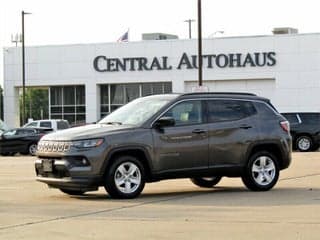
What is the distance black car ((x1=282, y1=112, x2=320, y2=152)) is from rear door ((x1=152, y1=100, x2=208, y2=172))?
20.7 m

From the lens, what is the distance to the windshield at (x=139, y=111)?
548 inches

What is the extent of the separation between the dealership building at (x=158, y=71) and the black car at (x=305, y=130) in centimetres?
1609

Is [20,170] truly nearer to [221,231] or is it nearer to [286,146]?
[286,146]

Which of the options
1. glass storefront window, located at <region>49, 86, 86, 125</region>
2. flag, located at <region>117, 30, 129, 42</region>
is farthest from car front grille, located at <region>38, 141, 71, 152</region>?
flag, located at <region>117, 30, 129, 42</region>

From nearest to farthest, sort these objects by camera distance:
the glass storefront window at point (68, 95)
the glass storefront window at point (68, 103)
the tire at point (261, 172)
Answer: the tire at point (261, 172), the glass storefront window at point (68, 103), the glass storefront window at point (68, 95)

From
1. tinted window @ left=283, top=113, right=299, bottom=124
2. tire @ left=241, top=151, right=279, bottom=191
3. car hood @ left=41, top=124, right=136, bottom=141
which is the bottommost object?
tire @ left=241, top=151, right=279, bottom=191

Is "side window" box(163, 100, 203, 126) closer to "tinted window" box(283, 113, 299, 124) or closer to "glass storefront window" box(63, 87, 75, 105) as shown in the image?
"tinted window" box(283, 113, 299, 124)

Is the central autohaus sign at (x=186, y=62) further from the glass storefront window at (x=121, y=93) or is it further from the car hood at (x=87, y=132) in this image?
the car hood at (x=87, y=132)

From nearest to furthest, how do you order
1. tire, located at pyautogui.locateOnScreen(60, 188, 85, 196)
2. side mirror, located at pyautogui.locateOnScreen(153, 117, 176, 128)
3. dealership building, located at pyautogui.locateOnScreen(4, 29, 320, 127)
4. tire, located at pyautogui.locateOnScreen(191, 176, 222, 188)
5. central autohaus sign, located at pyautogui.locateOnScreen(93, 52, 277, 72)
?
side mirror, located at pyautogui.locateOnScreen(153, 117, 176, 128) → tire, located at pyautogui.locateOnScreen(60, 188, 85, 196) → tire, located at pyautogui.locateOnScreen(191, 176, 222, 188) → dealership building, located at pyautogui.locateOnScreen(4, 29, 320, 127) → central autohaus sign, located at pyautogui.locateOnScreen(93, 52, 277, 72)

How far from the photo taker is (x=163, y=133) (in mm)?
13781

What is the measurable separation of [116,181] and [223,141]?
2232 millimetres

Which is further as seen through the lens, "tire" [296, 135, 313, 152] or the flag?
the flag

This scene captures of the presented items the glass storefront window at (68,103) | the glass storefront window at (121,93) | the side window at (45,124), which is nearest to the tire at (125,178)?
the side window at (45,124)

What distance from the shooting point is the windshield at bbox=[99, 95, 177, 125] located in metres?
Result: 13.9
